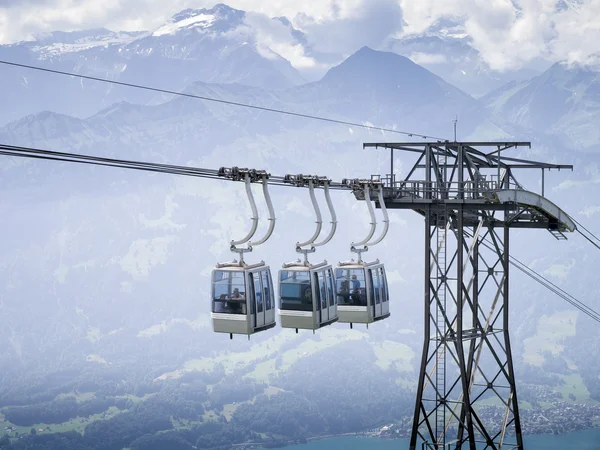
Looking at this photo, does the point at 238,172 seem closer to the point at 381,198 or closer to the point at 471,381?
the point at 381,198

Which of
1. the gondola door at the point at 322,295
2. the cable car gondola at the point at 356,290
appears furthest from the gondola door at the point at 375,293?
the gondola door at the point at 322,295

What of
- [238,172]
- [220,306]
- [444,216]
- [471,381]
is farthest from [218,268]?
[471,381]

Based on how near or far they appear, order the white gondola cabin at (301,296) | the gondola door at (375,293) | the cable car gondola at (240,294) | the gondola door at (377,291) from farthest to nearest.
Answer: the gondola door at (377,291)
the gondola door at (375,293)
the white gondola cabin at (301,296)
the cable car gondola at (240,294)

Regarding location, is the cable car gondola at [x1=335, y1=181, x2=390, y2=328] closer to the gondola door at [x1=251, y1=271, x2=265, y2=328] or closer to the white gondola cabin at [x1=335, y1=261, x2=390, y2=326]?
the white gondola cabin at [x1=335, y1=261, x2=390, y2=326]

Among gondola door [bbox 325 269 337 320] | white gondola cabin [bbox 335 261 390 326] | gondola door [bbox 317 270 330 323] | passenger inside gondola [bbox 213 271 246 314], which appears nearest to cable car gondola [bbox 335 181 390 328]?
white gondola cabin [bbox 335 261 390 326]

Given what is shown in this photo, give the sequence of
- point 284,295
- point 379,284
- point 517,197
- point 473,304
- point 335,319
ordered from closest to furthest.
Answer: point 284,295 → point 335,319 → point 379,284 → point 517,197 → point 473,304

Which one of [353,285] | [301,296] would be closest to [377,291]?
[353,285]

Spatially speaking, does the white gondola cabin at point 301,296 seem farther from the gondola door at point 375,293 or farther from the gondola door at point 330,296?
the gondola door at point 375,293
